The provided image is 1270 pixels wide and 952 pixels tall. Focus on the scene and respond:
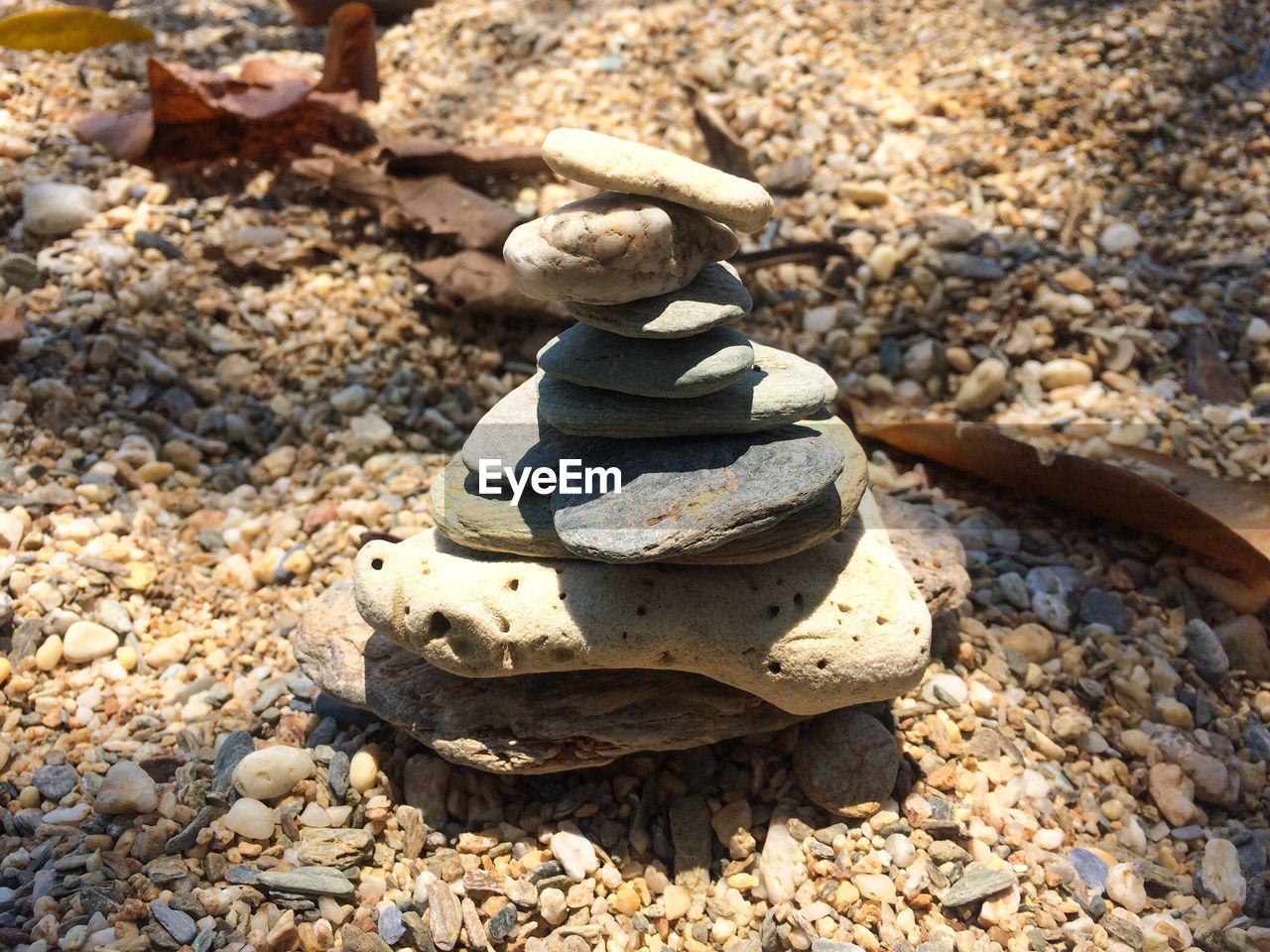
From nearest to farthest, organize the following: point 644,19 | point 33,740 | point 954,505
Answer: point 33,740, point 954,505, point 644,19

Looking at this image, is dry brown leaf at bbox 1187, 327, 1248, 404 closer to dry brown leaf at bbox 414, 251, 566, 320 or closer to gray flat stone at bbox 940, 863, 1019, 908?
gray flat stone at bbox 940, 863, 1019, 908

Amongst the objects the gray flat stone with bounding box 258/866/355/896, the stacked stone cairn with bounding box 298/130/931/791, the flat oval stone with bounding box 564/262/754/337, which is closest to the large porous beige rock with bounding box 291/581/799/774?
the stacked stone cairn with bounding box 298/130/931/791

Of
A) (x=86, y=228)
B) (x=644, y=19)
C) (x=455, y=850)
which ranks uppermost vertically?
(x=644, y=19)

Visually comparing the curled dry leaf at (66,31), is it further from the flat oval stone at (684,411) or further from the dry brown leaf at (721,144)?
the flat oval stone at (684,411)

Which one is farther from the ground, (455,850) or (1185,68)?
(1185,68)

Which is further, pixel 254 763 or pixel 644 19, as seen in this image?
pixel 644 19

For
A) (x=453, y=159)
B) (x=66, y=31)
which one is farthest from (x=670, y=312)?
(x=66, y=31)

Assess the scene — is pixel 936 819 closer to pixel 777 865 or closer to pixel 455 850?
pixel 777 865

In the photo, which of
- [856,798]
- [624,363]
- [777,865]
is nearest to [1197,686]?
[856,798]

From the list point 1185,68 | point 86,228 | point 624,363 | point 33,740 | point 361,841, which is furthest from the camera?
point 1185,68
